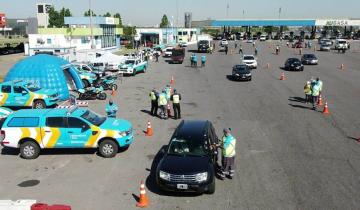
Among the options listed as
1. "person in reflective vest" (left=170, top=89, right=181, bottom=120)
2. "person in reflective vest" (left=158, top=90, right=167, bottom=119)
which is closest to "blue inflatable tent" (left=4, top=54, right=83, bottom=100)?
"person in reflective vest" (left=158, top=90, right=167, bottom=119)

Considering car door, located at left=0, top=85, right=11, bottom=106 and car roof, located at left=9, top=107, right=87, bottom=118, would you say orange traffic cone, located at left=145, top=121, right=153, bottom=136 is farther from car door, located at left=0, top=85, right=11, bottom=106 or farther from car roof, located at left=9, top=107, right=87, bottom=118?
car door, located at left=0, top=85, right=11, bottom=106

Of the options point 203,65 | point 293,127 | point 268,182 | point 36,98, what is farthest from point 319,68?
point 268,182

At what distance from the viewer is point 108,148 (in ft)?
48.1

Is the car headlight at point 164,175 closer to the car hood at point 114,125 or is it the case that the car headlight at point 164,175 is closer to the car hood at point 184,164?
the car hood at point 184,164

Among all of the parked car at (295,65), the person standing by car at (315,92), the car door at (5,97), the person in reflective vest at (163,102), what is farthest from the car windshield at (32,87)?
the parked car at (295,65)

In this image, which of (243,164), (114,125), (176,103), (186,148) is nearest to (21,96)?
(176,103)

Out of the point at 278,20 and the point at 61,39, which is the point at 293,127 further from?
the point at 278,20

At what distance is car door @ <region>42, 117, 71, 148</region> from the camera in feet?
47.6

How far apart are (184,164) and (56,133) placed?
579cm

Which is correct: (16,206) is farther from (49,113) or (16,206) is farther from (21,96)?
(21,96)

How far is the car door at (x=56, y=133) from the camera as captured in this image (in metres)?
14.5

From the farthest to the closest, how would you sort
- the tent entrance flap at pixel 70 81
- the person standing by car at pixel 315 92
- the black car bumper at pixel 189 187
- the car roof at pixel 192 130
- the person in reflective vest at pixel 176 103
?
the tent entrance flap at pixel 70 81 < the person standing by car at pixel 315 92 < the person in reflective vest at pixel 176 103 < the car roof at pixel 192 130 < the black car bumper at pixel 189 187

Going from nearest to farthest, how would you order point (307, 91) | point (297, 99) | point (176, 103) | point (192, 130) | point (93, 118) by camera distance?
point (192, 130), point (93, 118), point (176, 103), point (307, 91), point (297, 99)

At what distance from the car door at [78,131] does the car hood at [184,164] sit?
418 cm
